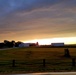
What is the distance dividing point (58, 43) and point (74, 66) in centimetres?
14589

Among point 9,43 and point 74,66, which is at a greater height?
point 9,43

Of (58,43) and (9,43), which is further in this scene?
(58,43)

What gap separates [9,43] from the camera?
158500 mm

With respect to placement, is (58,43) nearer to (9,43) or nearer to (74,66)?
(9,43)

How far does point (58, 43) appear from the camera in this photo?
175 m

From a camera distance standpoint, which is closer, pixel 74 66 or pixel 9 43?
pixel 74 66

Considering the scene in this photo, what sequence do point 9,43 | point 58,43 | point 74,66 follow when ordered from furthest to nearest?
point 58,43 → point 9,43 → point 74,66

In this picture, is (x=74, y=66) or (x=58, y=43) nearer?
(x=74, y=66)

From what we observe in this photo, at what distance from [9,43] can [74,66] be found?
5165 inches

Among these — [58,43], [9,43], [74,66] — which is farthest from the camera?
[58,43]

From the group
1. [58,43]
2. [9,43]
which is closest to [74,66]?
[9,43]

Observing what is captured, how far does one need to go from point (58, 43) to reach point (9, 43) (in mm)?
37320

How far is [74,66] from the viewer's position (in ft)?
96.3
